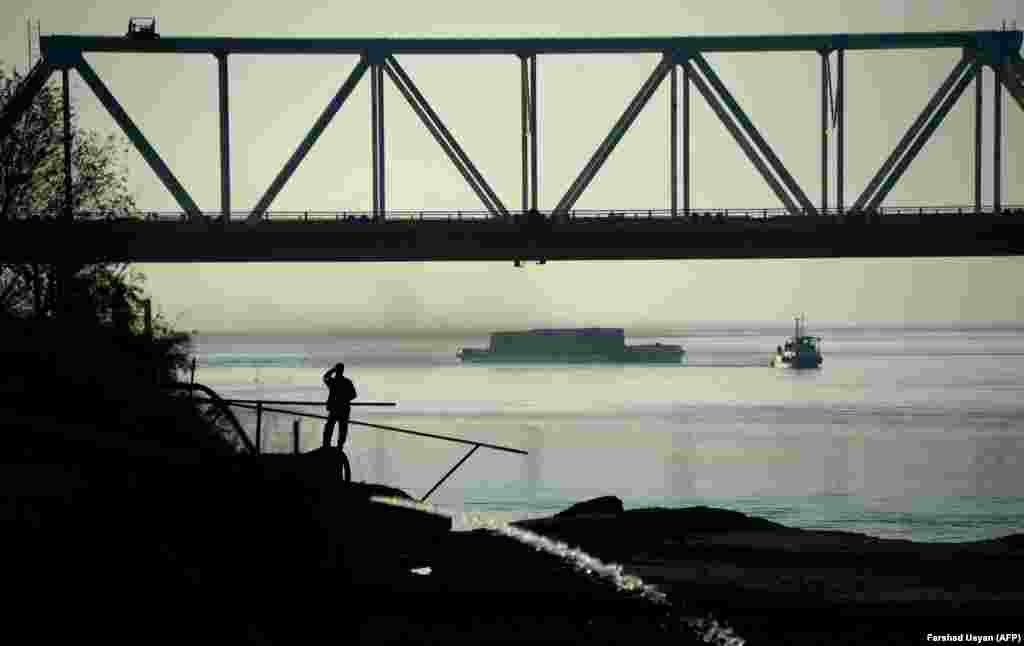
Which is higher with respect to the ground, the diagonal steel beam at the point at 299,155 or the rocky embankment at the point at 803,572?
the diagonal steel beam at the point at 299,155

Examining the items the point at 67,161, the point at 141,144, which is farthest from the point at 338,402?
the point at 141,144

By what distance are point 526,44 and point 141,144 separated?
25975 millimetres

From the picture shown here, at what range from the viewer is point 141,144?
65312mm

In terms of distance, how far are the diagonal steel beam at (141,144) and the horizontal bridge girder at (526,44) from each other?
6.10 m

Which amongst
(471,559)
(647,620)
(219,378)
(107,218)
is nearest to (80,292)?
(107,218)

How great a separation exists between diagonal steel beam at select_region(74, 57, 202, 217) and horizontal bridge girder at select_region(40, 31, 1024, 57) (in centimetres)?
610

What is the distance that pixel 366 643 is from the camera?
1692 cm

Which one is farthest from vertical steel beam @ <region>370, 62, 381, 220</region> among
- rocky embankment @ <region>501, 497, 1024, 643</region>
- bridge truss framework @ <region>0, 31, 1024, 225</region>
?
rocky embankment @ <region>501, 497, 1024, 643</region>

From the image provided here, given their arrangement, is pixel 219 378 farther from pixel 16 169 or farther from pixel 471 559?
pixel 471 559

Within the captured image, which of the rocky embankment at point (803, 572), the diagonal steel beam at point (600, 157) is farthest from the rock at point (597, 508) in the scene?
the diagonal steel beam at point (600, 157)

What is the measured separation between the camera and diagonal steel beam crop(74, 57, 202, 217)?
214ft

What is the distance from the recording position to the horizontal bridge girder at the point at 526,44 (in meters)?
75.6

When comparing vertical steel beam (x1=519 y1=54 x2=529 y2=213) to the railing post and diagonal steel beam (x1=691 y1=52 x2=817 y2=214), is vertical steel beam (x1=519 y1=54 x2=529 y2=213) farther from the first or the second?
the railing post

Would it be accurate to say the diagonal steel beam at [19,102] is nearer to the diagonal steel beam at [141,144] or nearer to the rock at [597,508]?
the diagonal steel beam at [141,144]
